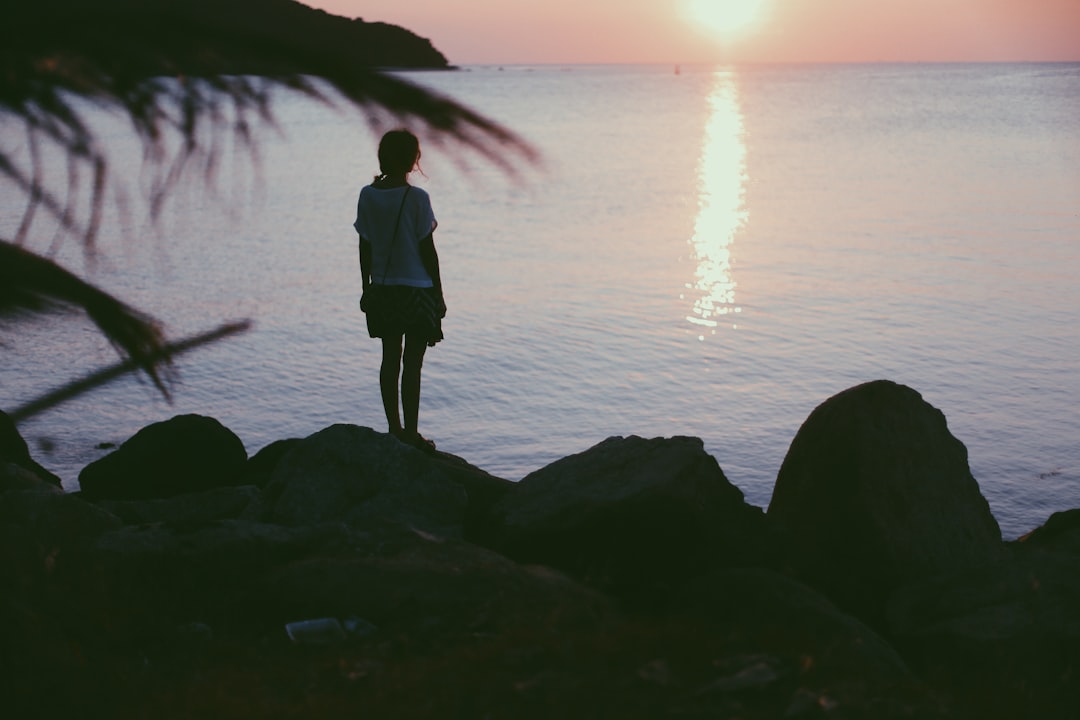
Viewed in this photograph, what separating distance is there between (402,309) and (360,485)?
112 centimetres

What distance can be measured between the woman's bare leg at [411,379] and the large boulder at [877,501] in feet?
7.12

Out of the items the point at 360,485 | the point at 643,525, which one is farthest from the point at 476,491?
the point at 643,525

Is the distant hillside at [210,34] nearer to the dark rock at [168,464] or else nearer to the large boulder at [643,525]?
the large boulder at [643,525]

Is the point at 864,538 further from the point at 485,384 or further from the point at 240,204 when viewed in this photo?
the point at 485,384

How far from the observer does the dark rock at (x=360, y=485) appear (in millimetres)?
5836

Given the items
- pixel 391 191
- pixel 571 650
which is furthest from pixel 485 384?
pixel 571 650

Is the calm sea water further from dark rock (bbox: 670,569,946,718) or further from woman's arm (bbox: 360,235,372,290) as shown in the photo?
dark rock (bbox: 670,569,946,718)

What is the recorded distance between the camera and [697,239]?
20953 millimetres

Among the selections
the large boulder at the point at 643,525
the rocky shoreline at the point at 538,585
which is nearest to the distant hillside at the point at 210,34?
the rocky shoreline at the point at 538,585

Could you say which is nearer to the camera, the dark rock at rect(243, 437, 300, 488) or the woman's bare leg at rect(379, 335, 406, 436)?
the woman's bare leg at rect(379, 335, 406, 436)

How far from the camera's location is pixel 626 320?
46.0ft

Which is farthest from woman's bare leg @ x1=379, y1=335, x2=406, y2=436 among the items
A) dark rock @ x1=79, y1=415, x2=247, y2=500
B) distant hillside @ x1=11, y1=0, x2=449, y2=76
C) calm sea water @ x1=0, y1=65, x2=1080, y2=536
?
distant hillside @ x1=11, y1=0, x2=449, y2=76

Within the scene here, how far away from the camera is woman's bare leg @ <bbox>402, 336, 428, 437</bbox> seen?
6.85m

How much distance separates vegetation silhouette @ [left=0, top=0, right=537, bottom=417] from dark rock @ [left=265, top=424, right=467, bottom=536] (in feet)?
14.7
